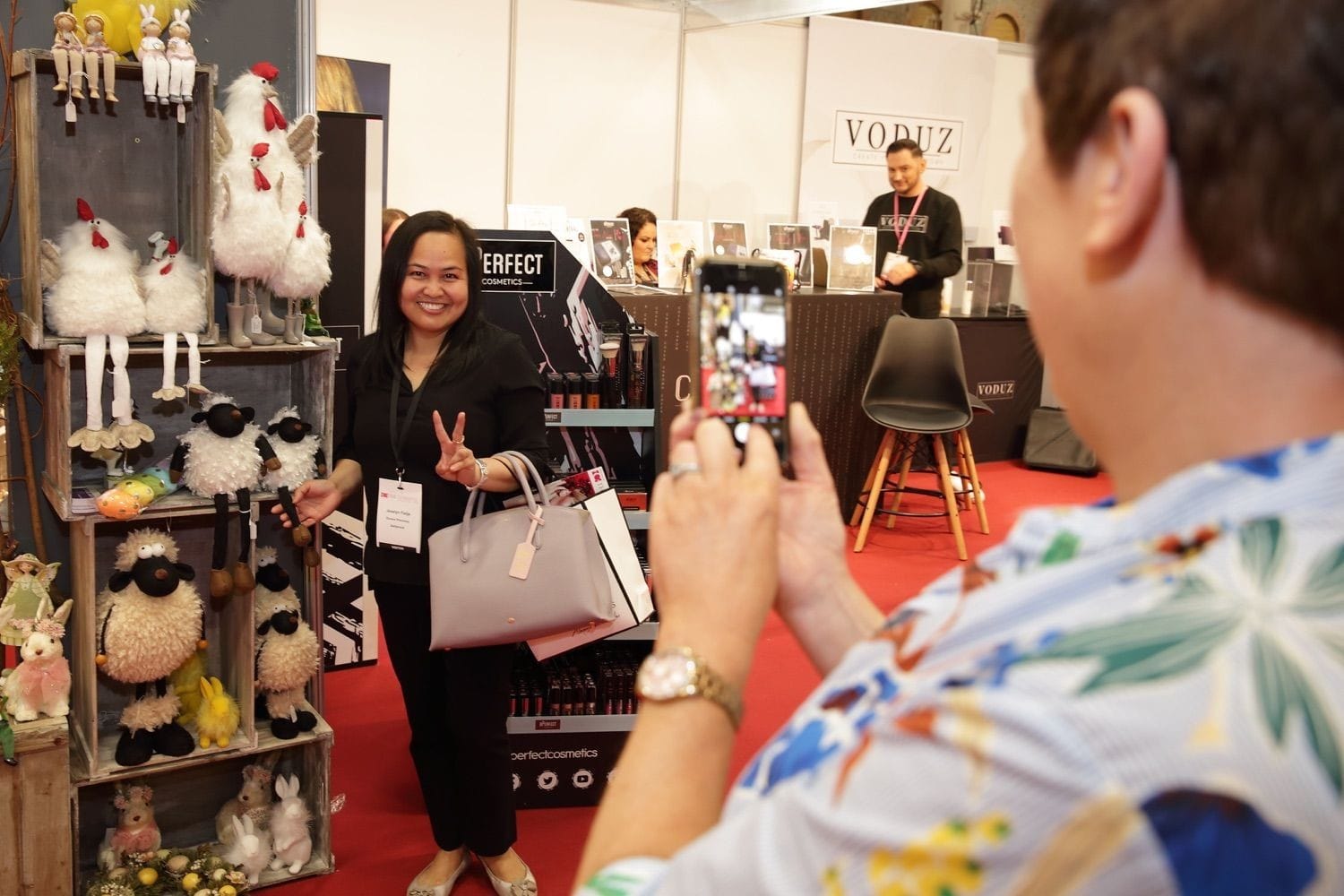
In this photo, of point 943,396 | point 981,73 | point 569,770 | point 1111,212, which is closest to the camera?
point 1111,212

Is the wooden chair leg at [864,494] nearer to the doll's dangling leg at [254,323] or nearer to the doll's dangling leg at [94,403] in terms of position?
the doll's dangling leg at [254,323]

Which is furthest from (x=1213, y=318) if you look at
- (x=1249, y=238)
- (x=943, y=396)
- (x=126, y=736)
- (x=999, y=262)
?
(x=999, y=262)

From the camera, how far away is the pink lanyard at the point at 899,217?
22.2 feet

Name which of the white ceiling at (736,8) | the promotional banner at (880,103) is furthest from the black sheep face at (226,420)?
the promotional banner at (880,103)

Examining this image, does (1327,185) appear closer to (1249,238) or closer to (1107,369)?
(1249,238)

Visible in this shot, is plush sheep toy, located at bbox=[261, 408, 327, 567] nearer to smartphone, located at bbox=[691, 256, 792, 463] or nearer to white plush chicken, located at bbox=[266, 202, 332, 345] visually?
white plush chicken, located at bbox=[266, 202, 332, 345]

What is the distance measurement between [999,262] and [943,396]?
2.64 meters

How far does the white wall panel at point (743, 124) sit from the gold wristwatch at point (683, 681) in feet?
24.4

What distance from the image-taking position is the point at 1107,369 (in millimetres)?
615

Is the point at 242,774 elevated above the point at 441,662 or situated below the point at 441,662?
below

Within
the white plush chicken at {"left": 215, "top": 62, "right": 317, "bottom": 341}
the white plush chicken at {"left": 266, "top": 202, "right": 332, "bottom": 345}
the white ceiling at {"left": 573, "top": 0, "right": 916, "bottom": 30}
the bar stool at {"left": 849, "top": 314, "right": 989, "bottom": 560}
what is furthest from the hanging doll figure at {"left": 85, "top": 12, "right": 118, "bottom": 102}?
the white ceiling at {"left": 573, "top": 0, "right": 916, "bottom": 30}

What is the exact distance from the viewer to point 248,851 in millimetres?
2824

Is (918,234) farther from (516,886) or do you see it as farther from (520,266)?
(516,886)

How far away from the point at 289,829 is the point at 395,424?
105cm
